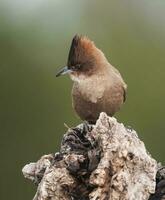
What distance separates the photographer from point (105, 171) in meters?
8.75

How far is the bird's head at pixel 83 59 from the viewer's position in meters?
10.3

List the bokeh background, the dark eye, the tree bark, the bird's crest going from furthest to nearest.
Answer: the bokeh background → the dark eye → the bird's crest → the tree bark

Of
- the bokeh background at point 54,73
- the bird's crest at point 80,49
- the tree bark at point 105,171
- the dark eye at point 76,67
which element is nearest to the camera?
the tree bark at point 105,171

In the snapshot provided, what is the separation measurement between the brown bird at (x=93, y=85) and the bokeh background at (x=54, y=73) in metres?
8.04

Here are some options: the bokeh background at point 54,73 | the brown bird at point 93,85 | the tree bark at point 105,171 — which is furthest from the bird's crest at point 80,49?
the bokeh background at point 54,73

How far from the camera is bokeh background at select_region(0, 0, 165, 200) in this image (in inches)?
807

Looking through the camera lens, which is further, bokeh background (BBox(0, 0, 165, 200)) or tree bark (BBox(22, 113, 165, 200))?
bokeh background (BBox(0, 0, 165, 200))

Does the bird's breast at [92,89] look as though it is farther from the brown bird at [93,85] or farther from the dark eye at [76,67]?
the dark eye at [76,67]

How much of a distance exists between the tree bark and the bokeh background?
973 cm

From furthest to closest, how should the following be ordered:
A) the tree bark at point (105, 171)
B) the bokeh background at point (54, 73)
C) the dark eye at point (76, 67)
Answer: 1. the bokeh background at point (54, 73)
2. the dark eye at point (76, 67)
3. the tree bark at point (105, 171)

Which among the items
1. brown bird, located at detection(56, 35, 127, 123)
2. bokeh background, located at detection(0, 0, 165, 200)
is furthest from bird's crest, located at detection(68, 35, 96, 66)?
bokeh background, located at detection(0, 0, 165, 200)

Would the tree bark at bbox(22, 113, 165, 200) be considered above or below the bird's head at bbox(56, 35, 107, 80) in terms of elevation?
below

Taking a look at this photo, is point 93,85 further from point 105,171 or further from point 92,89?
point 105,171

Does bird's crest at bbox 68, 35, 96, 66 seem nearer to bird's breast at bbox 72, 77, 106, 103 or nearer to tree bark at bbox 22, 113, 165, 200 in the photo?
bird's breast at bbox 72, 77, 106, 103
